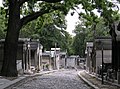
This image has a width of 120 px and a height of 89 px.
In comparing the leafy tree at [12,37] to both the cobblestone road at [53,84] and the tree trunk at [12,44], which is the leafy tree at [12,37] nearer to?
the tree trunk at [12,44]

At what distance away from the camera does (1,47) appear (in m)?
49.5

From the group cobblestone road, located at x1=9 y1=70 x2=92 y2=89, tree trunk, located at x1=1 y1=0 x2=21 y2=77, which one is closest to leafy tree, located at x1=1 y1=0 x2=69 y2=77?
tree trunk, located at x1=1 y1=0 x2=21 y2=77

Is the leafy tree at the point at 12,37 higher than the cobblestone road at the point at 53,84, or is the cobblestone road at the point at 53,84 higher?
the leafy tree at the point at 12,37

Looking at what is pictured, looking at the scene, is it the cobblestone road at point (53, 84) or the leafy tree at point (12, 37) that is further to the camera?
the leafy tree at point (12, 37)

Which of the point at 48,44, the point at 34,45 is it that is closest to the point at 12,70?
the point at 34,45

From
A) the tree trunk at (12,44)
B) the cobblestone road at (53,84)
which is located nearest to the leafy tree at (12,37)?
the tree trunk at (12,44)

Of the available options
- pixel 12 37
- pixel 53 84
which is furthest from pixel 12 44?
pixel 53 84

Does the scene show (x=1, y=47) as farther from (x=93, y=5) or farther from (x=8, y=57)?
(x=93, y=5)

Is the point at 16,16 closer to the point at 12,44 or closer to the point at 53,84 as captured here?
the point at 12,44

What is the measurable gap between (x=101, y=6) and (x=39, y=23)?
43.1ft

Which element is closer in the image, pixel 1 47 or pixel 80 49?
pixel 1 47

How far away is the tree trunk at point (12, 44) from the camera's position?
35.3 meters

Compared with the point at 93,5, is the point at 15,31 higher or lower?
lower

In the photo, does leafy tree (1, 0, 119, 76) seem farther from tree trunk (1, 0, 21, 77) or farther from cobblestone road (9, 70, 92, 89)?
cobblestone road (9, 70, 92, 89)
